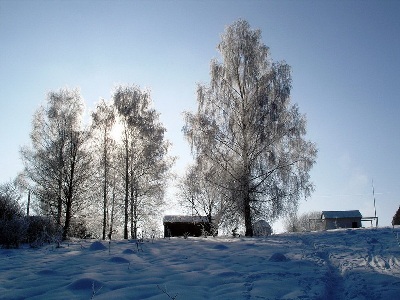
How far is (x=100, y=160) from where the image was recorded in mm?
21531

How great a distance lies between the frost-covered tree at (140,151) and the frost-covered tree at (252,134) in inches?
182

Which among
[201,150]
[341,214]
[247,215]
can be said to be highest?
[201,150]

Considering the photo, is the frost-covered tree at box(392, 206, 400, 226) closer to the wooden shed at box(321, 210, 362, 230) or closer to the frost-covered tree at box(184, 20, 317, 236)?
the wooden shed at box(321, 210, 362, 230)

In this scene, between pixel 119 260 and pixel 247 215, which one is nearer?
pixel 119 260

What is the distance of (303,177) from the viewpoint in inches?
588

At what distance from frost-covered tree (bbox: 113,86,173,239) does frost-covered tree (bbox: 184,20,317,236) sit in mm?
4629

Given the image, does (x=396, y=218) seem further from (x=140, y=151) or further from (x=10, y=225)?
(x=10, y=225)

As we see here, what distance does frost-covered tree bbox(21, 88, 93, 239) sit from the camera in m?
17.8

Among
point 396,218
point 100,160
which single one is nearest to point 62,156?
point 100,160

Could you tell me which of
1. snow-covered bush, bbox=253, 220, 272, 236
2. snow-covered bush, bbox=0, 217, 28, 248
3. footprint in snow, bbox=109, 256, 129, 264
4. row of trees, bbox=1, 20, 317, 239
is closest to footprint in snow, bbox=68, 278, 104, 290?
footprint in snow, bbox=109, 256, 129, 264

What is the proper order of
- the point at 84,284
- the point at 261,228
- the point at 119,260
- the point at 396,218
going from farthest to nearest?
the point at 396,218, the point at 261,228, the point at 119,260, the point at 84,284

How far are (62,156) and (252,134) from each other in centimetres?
1028

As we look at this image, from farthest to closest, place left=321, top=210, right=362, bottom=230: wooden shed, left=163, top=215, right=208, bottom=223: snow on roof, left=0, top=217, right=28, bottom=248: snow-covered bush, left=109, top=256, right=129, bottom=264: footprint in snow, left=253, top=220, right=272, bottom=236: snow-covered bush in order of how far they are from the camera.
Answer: left=321, top=210, right=362, bottom=230: wooden shed, left=163, top=215, right=208, bottom=223: snow on roof, left=253, top=220, right=272, bottom=236: snow-covered bush, left=0, top=217, right=28, bottom=248: snow-covered bush, left=109, top=256, right=129, bottom=264: footprint in snow

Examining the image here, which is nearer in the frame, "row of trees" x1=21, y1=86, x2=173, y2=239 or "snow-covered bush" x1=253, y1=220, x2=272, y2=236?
"snow-covered bush" x1=253, y1=220, x2=272, y2=236
